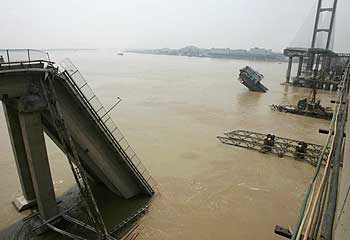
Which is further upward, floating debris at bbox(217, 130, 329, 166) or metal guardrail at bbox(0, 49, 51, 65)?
metal guardrail at bbox(0, 49, 51, 65)

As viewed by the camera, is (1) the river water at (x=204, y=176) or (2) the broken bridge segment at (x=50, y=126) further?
(1) the river water at (x=204, y=176)

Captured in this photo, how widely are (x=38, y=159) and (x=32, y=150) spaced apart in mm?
446

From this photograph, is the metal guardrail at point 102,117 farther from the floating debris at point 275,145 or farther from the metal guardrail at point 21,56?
the floating debris at point 275,145

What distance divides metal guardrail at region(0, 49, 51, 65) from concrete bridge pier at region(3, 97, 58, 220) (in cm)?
146

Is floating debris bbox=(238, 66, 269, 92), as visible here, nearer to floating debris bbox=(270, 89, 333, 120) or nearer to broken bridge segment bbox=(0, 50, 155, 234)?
floating debris bbox=(270, 89, 333, 120)

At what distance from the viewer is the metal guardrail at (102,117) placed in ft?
33.6

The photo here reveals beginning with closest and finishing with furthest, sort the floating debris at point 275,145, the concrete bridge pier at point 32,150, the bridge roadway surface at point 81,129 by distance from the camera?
1. the bridge roadway surface at point 81,129
2. the concrete bridge pier at point 32,150
3. the floating debris at point 275,145

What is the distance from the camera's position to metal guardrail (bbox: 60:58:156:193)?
10.2 metres

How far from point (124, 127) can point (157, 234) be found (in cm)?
1576

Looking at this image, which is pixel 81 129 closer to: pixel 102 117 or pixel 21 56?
pixel 102 117

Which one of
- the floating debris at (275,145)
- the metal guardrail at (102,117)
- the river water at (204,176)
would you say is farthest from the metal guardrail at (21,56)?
the floating debris at (275,145)

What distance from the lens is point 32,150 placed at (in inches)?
384

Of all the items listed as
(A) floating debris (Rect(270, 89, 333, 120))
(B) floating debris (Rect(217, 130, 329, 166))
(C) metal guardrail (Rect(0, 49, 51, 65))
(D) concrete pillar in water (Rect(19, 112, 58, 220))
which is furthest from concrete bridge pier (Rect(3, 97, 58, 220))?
(A) floating debris (Rect(270, 89, 333, 120))

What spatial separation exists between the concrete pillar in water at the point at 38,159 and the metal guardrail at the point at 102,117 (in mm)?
1897
